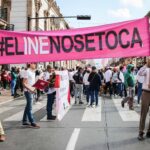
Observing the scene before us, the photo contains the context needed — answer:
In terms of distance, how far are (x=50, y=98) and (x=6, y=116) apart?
2.05 m

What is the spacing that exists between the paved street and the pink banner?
1.80 m

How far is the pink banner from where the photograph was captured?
7.83 metres

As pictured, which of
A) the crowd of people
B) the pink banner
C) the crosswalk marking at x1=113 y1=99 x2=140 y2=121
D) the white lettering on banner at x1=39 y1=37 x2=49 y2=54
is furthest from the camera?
the crosswalk marking at x1=113 y1=99 x2=140 y2=121

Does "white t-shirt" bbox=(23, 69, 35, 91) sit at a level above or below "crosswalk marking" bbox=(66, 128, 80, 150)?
above

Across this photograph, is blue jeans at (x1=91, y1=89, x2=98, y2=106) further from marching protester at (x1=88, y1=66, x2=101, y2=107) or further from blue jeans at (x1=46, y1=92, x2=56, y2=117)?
blue jeans at (x1=46, y1=92, x2=56, y2=117)

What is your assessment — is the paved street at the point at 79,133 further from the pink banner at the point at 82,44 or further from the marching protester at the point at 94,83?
the marching protester at the point at 94,83

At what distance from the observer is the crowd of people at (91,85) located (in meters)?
9.45

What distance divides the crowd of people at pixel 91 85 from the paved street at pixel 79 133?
41 cm

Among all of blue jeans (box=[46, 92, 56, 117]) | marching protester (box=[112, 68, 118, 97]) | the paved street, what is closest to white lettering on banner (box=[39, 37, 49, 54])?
the paved street

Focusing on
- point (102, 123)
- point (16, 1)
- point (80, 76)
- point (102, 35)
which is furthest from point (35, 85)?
point (16, 1)

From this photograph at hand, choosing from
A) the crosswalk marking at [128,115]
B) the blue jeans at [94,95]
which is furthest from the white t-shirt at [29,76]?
the blue jeans at [94,95]

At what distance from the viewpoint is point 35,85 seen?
36.3 feet

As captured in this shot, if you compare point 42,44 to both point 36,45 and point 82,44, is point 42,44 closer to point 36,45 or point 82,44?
point 36,45

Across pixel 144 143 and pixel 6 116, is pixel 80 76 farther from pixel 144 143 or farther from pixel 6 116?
pixel 144 143
